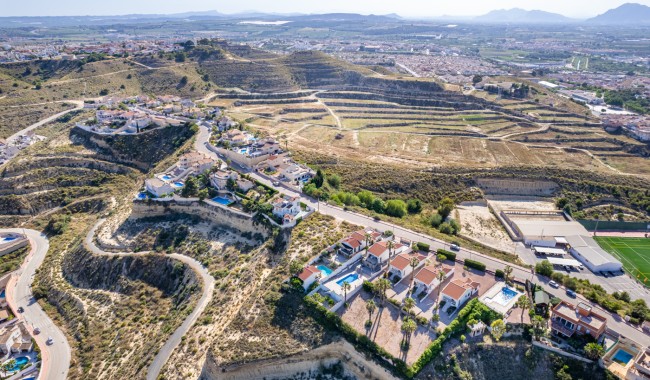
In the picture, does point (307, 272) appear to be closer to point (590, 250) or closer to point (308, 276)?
point (308, 276)

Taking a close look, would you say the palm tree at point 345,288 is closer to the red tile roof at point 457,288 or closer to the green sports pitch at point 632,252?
the red tile roof at point 457,288

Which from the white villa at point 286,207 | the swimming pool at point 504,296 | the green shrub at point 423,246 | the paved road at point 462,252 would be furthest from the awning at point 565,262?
the white villa at point 286,207

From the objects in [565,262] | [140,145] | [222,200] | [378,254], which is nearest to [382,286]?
[378,254]

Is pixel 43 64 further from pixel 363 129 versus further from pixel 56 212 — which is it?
pixel 363 129

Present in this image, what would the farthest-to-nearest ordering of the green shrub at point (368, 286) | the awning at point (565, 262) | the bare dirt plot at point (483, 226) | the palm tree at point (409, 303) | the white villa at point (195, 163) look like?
the white villa at point (195, 163) → the bare dirt plot at point (483, 226) → the awning at point (565, 262) → the green shrub at point (368, 286) → the palm tree at point (409, 303)

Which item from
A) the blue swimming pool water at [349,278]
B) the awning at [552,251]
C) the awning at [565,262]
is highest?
the blue swimming pool water at [349,278]

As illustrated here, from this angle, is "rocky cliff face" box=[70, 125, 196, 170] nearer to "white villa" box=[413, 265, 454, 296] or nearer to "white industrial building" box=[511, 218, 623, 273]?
"white villa" box=[413, 265, 454, 296]

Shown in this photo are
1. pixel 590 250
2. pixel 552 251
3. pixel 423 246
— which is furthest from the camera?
pixel 590 250
